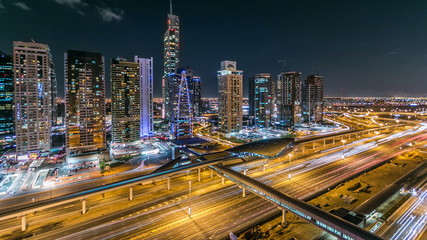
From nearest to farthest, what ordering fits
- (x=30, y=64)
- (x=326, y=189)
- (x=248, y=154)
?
(x=326, y=189), (x=248, y=154), (x=30, y=64)

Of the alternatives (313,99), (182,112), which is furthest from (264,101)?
(182,112)

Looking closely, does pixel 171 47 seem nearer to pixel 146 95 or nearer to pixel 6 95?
pixel 146 95

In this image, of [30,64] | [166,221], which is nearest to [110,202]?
[166,221]

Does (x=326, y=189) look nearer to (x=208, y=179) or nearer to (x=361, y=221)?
(x=361, y=221)

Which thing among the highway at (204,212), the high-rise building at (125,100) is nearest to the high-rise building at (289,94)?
the highway at (204,212)

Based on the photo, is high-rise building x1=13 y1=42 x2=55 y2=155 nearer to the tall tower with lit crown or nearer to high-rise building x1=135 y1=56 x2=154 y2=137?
high-rise building x1=135 y1=56 x2=154 y2=137

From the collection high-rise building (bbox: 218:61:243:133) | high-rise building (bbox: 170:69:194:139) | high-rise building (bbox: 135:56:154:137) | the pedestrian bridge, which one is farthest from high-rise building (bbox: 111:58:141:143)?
the pedestrian bridge
